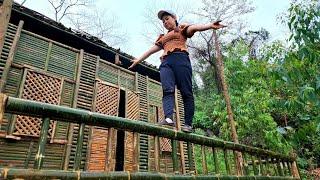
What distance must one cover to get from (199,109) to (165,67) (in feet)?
75.7

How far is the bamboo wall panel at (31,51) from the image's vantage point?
8016 mm

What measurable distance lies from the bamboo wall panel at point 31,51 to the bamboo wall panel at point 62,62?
25cm

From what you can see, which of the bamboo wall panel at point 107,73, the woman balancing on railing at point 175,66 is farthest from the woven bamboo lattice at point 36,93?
the woman balancing on railing at point 175,66

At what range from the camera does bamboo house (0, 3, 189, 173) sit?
7449 millimetres

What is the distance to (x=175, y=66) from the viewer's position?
387cm

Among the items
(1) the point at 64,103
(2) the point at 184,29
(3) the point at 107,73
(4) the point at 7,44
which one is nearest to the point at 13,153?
(1) the point at 64,103

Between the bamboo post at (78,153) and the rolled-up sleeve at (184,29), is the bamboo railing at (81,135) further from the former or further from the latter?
the rolled-up sleeve at (184,29)

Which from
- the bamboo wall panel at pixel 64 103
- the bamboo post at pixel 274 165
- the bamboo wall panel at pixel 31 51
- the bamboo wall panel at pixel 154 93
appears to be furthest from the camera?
A: the bamboo wall panel at pixel 154 93

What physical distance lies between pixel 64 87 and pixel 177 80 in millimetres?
5648

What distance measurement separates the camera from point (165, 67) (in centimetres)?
391

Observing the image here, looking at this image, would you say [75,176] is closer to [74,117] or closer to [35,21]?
[74,117]

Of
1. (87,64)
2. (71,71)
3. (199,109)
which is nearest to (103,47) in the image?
(87,64)

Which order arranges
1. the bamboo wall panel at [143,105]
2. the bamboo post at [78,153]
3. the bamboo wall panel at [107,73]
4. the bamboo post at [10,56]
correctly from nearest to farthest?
1. the bamboo post at [78,153]
2. the bamboo post at [10,56]
3. the bamboo wall panel at [107,73]
4. the bamboo wall panel at [143,105]

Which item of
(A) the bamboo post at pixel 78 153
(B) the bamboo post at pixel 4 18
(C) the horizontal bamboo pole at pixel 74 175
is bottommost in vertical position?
(C) the horizontal bamboo pole at pixel 74 175
